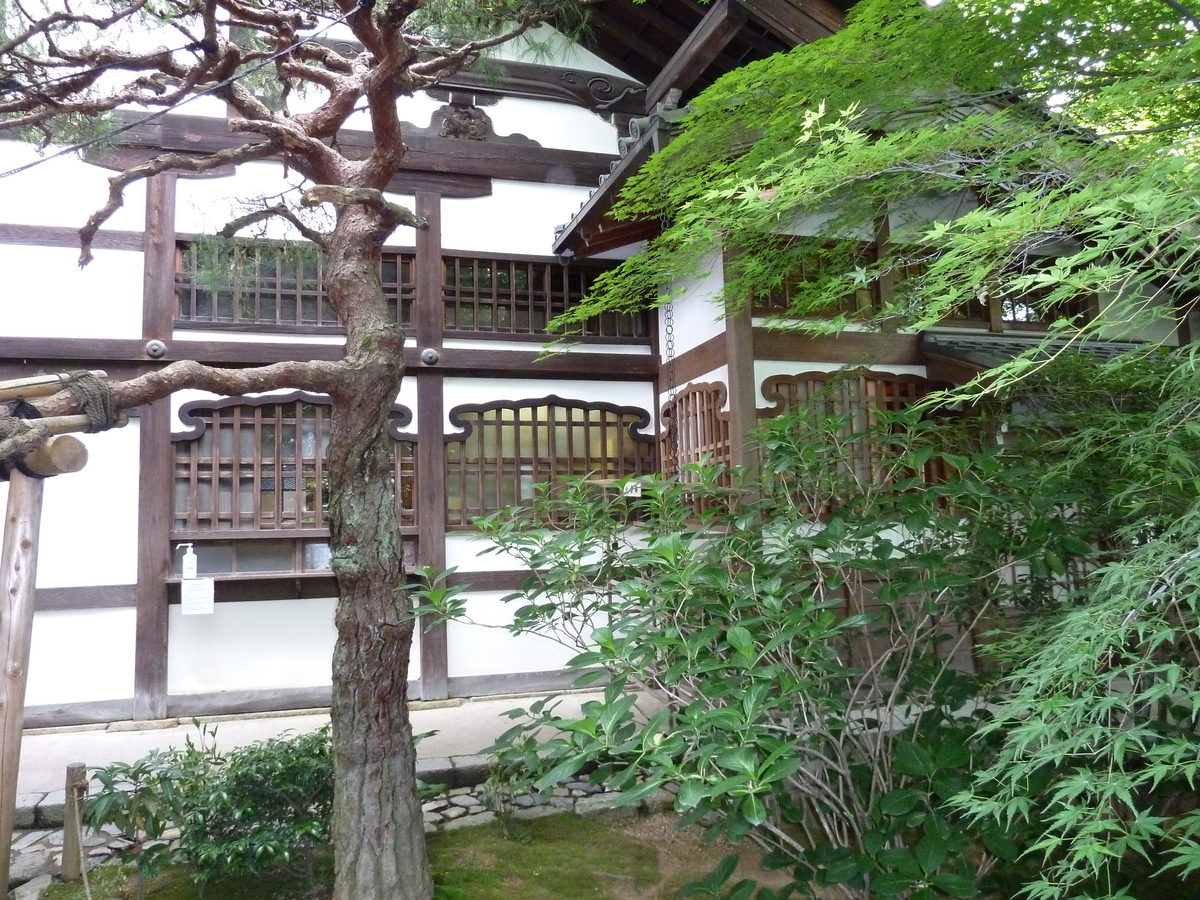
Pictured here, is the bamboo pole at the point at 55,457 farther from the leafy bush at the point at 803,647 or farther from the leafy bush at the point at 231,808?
the leafy bush at the point at 803,647

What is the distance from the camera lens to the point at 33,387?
9.00 ft

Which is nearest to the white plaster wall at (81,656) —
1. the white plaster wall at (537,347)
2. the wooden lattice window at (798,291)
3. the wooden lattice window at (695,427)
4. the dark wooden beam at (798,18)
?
the white plaster wall at (537,347)

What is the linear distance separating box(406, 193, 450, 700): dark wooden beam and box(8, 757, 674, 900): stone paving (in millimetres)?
1684

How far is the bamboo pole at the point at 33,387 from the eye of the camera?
269cm

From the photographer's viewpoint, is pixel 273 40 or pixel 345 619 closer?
pixel 345 619

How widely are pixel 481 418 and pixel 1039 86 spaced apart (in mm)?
4587

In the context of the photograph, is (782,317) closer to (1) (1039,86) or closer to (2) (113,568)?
(1) (1039,86)

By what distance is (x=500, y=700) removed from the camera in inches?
241

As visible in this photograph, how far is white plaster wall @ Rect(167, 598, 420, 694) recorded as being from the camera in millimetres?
5746

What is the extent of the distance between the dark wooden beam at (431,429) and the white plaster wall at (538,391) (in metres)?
0.12

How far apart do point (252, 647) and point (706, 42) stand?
5302 millimetres

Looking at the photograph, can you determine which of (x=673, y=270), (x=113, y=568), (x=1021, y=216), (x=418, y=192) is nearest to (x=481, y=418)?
(x=418, y=192)

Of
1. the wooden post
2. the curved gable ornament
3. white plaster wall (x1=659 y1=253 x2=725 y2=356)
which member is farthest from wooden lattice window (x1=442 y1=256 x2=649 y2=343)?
the wooden post

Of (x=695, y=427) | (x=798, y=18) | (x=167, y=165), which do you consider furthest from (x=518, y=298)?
(x=167, y=165)
